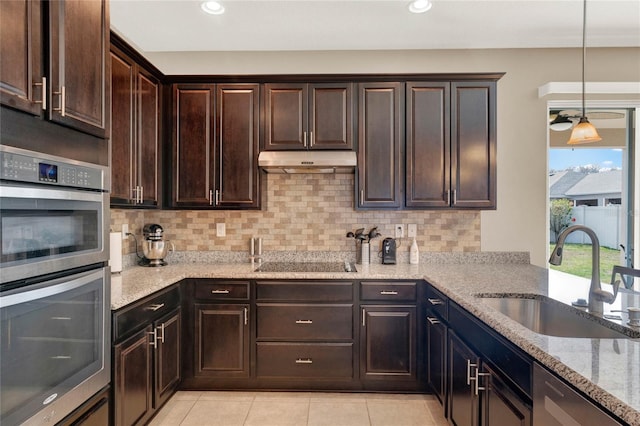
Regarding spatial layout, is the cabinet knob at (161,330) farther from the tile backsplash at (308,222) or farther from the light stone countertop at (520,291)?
the tile backsplash at (308,222)

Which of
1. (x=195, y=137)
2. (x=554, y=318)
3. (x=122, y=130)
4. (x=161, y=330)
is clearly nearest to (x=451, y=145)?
(x=554, y=318)

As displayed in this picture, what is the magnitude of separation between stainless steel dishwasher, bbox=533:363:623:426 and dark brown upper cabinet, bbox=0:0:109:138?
1.97 m

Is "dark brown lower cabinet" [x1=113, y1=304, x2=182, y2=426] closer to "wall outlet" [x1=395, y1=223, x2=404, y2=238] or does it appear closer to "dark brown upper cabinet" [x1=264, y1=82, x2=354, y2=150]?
"dark brown upper cabinet" [x1=264, y1=82, x2=354, y2=150]

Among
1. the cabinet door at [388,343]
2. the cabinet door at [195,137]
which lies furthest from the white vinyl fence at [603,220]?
the cabinet door at [195,137]

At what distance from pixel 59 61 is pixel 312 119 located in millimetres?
1831

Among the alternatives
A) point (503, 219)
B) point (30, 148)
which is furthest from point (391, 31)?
point (30, 148)

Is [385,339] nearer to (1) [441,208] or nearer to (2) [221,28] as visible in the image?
(1) [441,208]

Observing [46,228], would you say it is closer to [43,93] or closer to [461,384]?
[43,93]

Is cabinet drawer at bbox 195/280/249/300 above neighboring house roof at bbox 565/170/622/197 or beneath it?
beneath

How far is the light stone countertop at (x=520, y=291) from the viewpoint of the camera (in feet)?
3.06

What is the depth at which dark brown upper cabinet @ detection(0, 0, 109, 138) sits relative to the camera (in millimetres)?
1175

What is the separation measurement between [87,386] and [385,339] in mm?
1876

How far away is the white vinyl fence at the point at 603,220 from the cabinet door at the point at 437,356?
6.42 feet

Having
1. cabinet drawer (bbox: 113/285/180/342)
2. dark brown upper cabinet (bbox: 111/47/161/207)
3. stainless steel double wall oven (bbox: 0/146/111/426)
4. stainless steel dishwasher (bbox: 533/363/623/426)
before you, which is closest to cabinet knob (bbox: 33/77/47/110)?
stainless steel double wall oven (bbox: 0/146/111/426)
